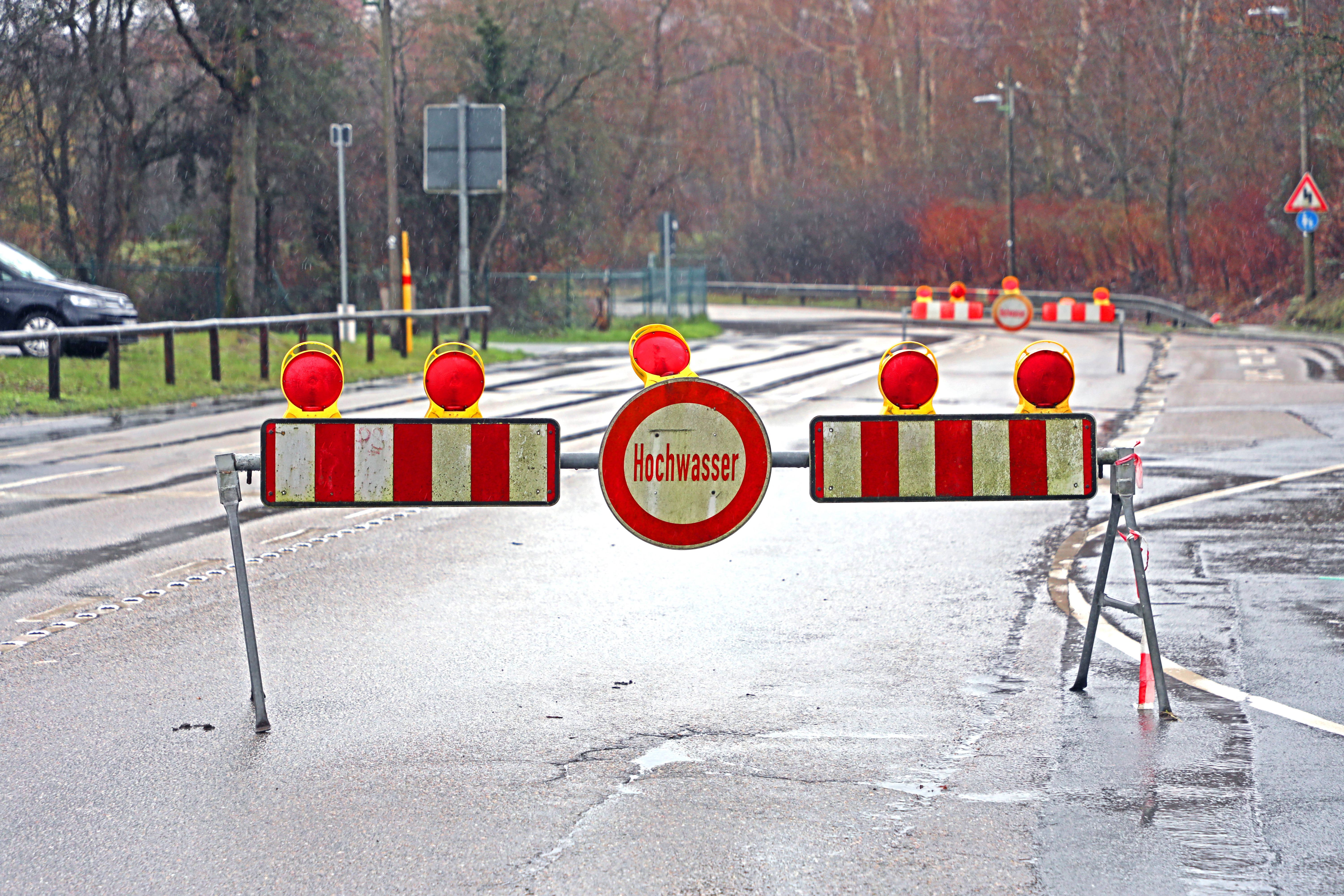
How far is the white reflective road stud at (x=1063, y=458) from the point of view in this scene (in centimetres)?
621

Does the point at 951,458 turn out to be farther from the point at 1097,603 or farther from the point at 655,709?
the point at 655,709

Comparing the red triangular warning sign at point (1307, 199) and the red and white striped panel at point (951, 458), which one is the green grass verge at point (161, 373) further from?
the red triangular warning sign at point (1307, 199)

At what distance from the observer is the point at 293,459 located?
6199 mm

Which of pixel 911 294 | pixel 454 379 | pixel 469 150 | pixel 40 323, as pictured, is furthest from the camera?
pixel 911 294

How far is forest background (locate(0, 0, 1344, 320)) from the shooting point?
37.1 meters

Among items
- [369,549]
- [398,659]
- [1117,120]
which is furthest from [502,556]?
[1117,120]

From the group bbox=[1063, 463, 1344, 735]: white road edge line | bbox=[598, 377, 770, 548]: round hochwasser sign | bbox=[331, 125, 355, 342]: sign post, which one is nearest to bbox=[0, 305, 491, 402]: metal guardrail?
bbox=[331, 125, 355, 342]: sign post

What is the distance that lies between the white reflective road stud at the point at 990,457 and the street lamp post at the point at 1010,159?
4300 cm

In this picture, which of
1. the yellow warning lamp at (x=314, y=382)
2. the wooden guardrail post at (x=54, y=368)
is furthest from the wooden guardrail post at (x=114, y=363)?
the yellow warning lamp at (x=314, y=382)

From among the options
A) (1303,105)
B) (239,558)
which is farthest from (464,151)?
(239,558)

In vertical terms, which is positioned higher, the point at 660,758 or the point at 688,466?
the point at 688,466

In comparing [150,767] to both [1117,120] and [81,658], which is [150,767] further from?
[1117,120]

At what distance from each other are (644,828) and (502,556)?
5.13 metres

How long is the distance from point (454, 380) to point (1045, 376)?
2035 millimetres
